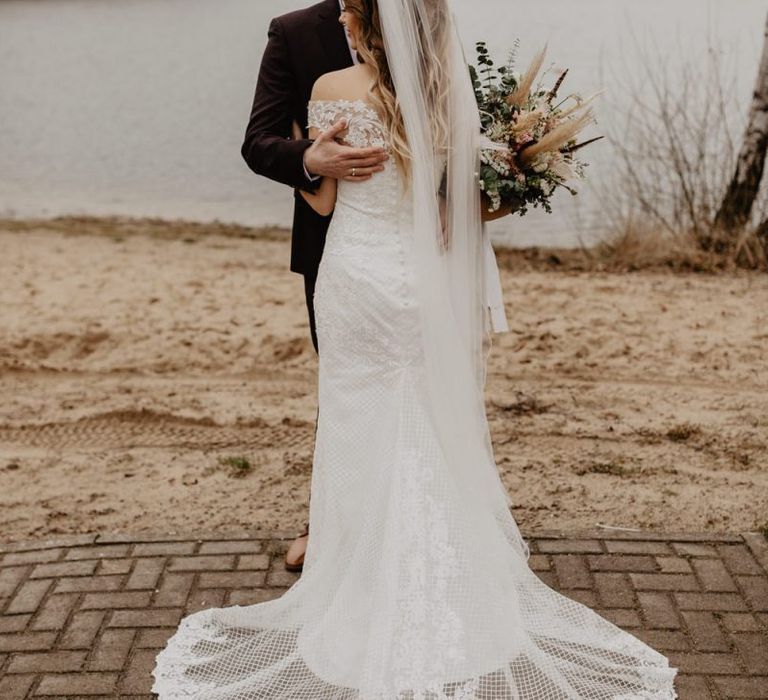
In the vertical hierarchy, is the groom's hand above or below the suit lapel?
below

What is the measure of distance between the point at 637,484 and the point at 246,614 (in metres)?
2.26

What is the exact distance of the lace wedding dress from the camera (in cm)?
309

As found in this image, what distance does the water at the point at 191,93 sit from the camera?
12422 mm

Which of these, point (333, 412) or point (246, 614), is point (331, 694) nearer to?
point (246, 614)

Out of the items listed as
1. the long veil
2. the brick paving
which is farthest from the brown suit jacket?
the brick paving

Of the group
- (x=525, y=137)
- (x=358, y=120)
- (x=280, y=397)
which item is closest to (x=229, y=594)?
(x=358, y=120)

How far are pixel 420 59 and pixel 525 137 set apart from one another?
1.31 feet

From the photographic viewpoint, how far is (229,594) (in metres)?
3.92

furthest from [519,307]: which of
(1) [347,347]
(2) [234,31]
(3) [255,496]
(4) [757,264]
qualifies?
(2) [234,31]

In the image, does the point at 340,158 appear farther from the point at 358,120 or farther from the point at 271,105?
the point at 271,105

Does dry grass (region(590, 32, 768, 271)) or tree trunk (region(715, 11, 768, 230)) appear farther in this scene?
tree trunk (region(715, 11, 768, 230))

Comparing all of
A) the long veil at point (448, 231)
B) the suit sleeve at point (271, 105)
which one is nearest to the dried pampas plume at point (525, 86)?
the long veil at point (448, 231)

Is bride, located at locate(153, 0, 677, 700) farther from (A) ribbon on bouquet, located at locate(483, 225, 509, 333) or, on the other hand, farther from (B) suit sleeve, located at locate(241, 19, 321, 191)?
(B) suit sleeve, located at locate(241, 19, 321, 191)

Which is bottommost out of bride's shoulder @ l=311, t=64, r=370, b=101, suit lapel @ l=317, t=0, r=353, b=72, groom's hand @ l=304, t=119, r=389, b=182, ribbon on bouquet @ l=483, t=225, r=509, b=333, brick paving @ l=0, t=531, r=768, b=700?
brick paving @ l=0, t=531, r=768, b=700
